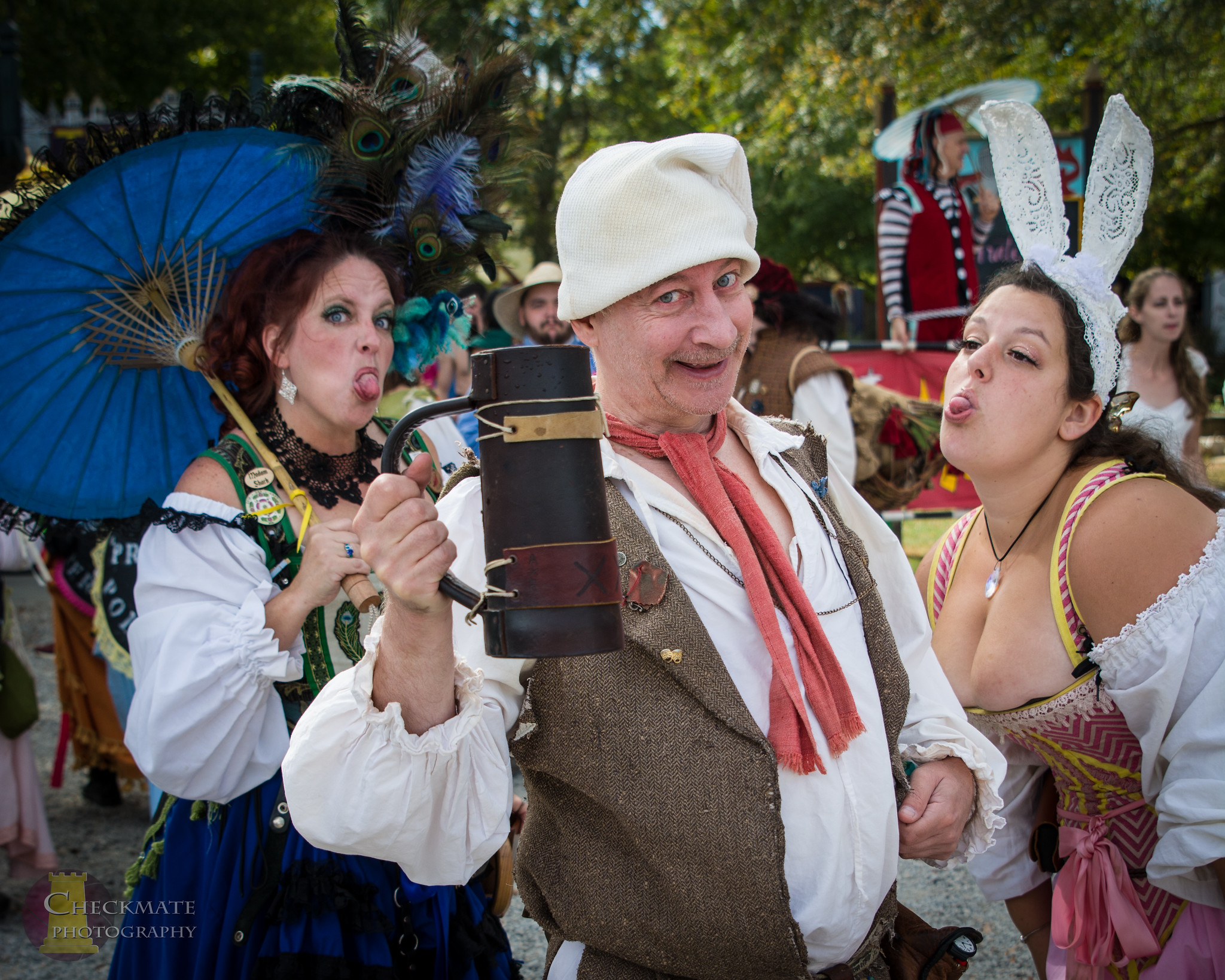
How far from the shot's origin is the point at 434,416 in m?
1.30

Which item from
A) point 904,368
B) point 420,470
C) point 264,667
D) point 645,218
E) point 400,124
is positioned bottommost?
point 264,667

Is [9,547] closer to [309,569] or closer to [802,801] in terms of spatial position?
[309,569]

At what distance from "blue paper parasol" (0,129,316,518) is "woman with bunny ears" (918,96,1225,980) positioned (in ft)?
6.00

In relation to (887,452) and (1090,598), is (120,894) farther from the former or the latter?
(887,452)

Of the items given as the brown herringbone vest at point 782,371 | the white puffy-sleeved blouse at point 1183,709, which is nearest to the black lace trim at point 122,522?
the white puffy-sleeved blouse at point 1183,709

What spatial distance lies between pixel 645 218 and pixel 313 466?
1.19 metres

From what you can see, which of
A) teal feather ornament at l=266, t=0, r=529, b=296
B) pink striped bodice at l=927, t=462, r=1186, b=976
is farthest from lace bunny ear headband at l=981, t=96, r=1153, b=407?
teal feather ornament at l=266, t=0, r=529, b=296

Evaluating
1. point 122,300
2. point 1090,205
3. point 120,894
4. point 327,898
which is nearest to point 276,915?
point 327,898

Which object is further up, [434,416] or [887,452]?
[887,452]

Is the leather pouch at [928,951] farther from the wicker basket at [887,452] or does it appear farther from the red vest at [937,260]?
the red vest at [937,260]

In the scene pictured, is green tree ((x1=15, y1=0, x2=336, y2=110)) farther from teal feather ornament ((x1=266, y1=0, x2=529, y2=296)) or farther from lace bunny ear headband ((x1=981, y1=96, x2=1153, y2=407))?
lace bunny ear headband ((x1=981, y1=96, x2=1153, y2=407))

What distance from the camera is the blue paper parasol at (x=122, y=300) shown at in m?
Result: 2.27

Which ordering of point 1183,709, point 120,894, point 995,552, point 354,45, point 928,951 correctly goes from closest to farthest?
1. point 928,951
2. point 1183,709
3. point 354,45
4. point 995,552
5. point 120,894

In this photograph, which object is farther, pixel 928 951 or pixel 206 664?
pixel 206 664
